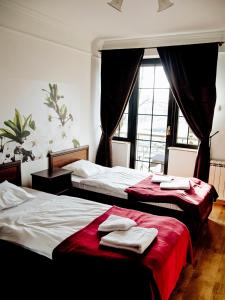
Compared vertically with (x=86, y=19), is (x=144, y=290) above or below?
below

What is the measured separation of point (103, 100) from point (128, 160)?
45.4 inches

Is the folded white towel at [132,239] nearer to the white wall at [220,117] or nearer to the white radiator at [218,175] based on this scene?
the white radiator at [218,175]

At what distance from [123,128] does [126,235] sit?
3.08 metres

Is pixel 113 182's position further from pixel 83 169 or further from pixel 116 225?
pixel 116 225

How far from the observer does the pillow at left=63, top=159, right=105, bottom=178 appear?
388 centimetres

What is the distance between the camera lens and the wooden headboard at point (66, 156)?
12.8 feet

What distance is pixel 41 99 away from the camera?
3.66 metres

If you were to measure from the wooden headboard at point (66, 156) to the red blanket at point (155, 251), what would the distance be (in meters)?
1.69

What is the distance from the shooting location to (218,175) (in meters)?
4.05

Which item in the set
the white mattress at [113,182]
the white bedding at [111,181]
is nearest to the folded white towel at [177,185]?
the white mattress at [113,182]

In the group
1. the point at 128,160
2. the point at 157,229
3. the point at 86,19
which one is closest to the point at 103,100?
the point at 128,160

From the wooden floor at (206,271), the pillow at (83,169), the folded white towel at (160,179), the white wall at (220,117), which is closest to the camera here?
the wooden floor at (206,271)

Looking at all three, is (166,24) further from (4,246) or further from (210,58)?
(4,246)

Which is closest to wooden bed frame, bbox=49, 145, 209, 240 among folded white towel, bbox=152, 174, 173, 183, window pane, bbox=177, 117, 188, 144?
folded white towel, bbox=152, 174, 173, 183
